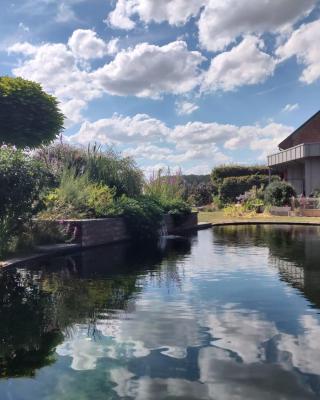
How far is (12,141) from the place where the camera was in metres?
26.0

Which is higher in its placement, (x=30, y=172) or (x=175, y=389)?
(x=30, y=172)

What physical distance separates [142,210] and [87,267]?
6.07m

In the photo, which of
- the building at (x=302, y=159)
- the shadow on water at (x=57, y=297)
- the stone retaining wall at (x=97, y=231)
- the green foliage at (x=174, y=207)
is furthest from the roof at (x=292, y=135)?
the shadow on water at (x=57, y=297)

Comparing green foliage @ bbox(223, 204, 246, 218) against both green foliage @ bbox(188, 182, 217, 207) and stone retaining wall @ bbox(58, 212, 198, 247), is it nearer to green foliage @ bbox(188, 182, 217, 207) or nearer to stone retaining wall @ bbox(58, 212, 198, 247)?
green foliage @ bbox(188, 182, 217, 207)

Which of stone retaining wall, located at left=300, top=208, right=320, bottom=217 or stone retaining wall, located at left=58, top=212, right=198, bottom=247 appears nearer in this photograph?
stone retaining wall, located at left=58, top=212, right=198, bottom=247

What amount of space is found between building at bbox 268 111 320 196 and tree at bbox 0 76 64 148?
1578 centimetres

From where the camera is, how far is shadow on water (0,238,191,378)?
479cm

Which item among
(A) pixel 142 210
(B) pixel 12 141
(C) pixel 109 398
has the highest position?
(B) pixel 12 141

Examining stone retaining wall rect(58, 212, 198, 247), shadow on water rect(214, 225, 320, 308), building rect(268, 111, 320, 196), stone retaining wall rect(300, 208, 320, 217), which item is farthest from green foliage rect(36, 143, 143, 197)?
building rect(268, 111, 320, 196)

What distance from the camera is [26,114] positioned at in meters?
25.3

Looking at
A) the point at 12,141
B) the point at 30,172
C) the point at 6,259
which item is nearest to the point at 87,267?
the point at 6,259

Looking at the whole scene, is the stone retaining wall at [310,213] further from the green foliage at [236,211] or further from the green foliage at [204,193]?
the green foliage at [204,193]

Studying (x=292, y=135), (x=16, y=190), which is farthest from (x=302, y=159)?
(x=16, y=190)

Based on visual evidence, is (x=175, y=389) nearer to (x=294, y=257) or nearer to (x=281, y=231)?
(x=294, y=257)
